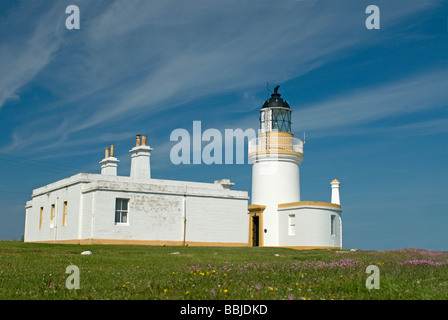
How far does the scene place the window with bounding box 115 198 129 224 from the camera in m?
32.5

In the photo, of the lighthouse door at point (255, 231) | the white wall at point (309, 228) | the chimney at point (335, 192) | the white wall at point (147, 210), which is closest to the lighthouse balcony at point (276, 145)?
the chimney at point (335, 192)

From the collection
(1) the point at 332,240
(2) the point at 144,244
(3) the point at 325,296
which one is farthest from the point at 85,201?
(3) the point at 325,296

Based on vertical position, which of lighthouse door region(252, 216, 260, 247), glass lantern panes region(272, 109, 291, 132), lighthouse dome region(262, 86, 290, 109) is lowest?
lighthouse door region(252, 216, 260, 247)

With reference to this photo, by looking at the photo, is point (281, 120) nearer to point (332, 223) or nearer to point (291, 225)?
point (291, 225)

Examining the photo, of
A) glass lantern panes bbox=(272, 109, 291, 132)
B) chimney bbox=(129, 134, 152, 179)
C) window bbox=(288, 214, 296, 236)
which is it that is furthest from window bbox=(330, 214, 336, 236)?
chimney bbox=(129, 134, 152, 179)

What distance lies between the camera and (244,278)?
40.3ft

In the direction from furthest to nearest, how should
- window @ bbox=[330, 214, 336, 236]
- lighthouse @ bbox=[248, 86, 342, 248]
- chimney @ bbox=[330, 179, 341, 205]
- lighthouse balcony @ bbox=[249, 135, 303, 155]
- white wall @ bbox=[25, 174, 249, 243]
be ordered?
chimney @ bbox=[330, 179, 341, 205] → lighthouse balcony @ bbox=[249, 135, 303, 155] → window @ bbox=[330, 214, 336, 236] → lighthouse @ bbox=[248, 86, 342, 248] → white wall @ bbox=[25, 174, 249, 243]

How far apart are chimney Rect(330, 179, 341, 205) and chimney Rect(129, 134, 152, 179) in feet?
46.3

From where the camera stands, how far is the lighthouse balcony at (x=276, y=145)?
3950cm

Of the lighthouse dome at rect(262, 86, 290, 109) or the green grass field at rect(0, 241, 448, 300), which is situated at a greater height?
the lighthouse dome at rect(262, 86, 290, 109)

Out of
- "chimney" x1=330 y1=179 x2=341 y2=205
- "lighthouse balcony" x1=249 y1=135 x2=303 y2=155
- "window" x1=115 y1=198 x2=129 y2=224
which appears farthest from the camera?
"chimney" x1=330 y1=179 x2=341 y2=205

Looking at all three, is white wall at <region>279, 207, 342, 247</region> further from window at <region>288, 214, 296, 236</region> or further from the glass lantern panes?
the glass lantern panes

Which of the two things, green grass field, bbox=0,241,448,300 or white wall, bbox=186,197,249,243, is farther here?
white wall, bbox=186,197,249,243

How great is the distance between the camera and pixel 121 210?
32625 millimetres
